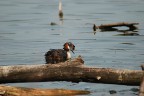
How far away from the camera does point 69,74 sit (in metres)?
12.4

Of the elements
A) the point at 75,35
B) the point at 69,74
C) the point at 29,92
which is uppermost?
the point at 75,35

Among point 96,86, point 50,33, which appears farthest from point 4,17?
point 96,86

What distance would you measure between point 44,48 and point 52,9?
53.2 feet

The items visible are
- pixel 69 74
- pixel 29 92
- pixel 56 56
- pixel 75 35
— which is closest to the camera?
pixel 29 92

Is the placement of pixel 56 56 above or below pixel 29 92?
above

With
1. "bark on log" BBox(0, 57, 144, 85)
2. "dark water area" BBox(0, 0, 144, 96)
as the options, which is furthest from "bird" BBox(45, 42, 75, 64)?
"bark on log" BBox(0, 57, 144, 85)

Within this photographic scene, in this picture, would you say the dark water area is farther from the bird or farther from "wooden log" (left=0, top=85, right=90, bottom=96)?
"wooden log" (left=0, top=85, right=90, bottom=96)

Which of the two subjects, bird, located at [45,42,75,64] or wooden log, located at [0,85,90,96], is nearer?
wooden log, located at [0,85,90,96]

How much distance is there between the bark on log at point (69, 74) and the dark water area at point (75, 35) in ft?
3.18

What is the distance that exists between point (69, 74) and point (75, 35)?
46.4 ft

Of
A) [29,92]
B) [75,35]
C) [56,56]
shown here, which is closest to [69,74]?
[29,92]

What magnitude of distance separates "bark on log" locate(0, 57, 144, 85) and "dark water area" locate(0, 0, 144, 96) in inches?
38.2

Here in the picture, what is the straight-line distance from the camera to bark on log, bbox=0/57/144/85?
39.8ft

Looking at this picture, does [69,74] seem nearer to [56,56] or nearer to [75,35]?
[56,56]
